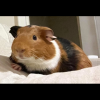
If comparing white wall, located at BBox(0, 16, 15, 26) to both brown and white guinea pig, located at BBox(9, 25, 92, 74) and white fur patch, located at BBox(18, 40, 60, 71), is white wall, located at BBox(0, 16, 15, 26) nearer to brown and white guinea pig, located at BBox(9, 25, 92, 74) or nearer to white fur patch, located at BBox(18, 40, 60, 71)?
brown and white guinea pig, located at BBox(9, 25, 92, 74)

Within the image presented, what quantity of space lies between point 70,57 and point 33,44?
0.26 metres

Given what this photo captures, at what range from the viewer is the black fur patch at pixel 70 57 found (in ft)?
2.53

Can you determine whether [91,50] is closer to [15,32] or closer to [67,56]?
[67,56]

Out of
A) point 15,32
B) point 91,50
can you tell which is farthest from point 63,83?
point 91,50

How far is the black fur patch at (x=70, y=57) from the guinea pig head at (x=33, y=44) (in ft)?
0.35

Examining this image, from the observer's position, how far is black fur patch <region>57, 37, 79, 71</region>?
30.4 inches

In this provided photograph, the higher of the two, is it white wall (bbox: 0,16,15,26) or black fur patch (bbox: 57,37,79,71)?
white wall (bbox: 0,16,15,26)

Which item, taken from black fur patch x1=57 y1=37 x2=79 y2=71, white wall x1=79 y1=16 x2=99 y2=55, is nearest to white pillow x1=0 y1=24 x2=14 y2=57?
black fur patch x1=57 y1=37 x2=79 y2=71

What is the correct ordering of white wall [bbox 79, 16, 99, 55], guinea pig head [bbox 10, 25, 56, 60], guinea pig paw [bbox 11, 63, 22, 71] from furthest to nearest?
white wall [bbox 79, 16, 99, 55], guinea pig paw [bbox 11, 63, 22, 71], guinea pig head [bbox 10, 25, 56, 60]

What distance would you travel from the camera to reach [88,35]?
1.88 metres

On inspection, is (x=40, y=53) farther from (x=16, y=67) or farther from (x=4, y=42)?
(x=4, y=42)

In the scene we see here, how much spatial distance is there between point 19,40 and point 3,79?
0.20 meters

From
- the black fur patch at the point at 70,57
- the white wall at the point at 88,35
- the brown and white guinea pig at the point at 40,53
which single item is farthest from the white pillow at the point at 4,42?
the white wall at the point at 88,35

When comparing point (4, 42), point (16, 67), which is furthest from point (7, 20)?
point (16, 67)
